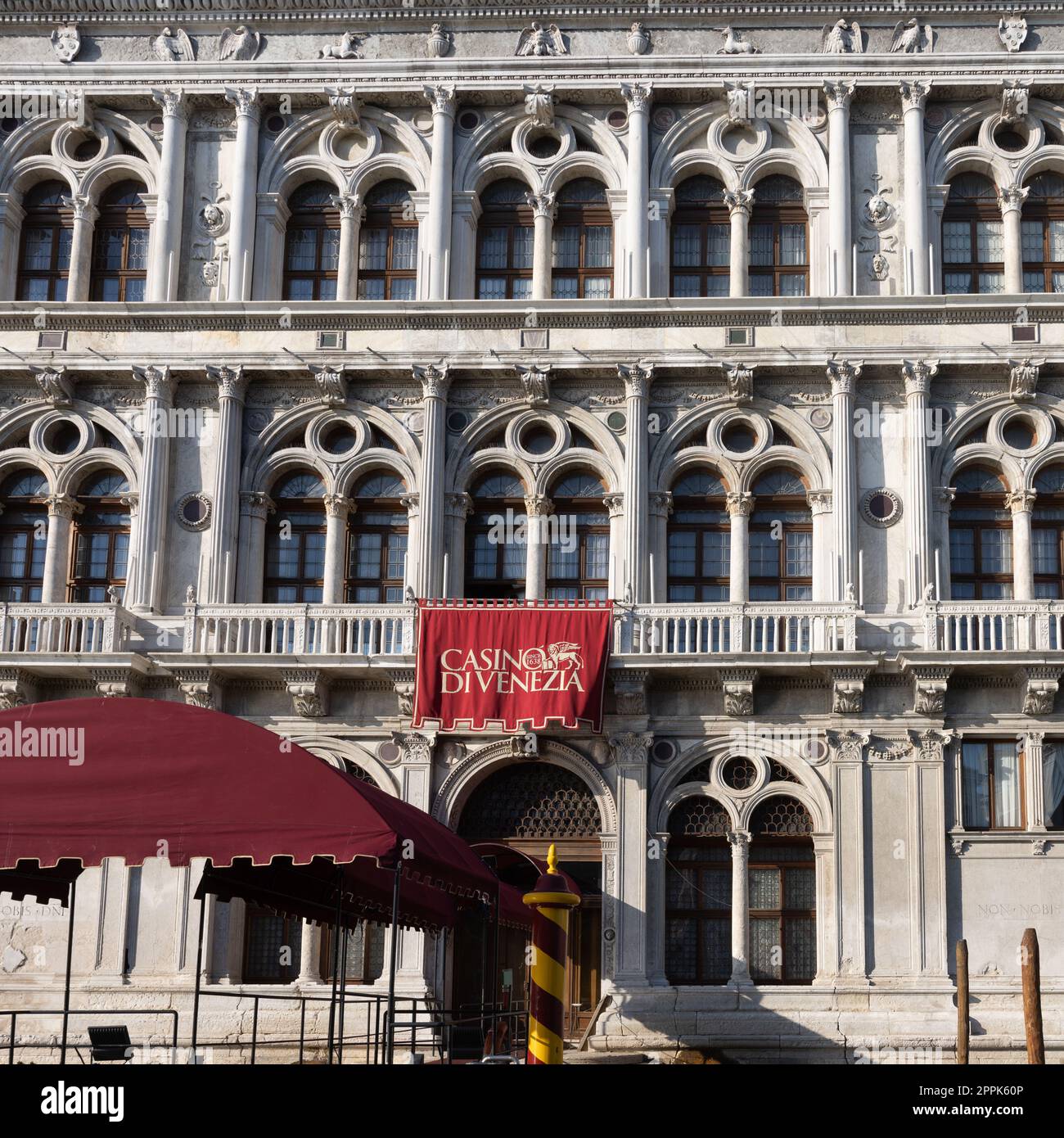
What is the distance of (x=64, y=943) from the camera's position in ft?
90.2

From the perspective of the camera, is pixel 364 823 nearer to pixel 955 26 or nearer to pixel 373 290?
pixel 373 290

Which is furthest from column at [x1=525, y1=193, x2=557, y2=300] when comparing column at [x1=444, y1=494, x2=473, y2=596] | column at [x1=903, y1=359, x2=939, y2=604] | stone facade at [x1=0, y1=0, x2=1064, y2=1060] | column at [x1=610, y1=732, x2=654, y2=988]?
column at [x1=610, y1=732, x2=654, y2=988]

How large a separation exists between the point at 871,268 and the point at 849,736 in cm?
798

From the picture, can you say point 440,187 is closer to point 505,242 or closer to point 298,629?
point 505,242

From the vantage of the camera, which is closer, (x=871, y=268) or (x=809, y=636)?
(x=809, y=636)

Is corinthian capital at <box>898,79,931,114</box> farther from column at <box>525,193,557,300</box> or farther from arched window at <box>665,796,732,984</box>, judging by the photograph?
arched window at <box>665,796,732,984</box>

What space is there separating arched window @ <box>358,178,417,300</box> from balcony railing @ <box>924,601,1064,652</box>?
1040 cm

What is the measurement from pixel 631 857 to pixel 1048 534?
8630mm

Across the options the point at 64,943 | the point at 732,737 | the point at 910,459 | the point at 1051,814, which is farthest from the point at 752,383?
the point at 64,943

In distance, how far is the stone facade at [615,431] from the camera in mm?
27266

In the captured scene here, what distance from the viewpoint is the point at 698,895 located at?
90.7 ft

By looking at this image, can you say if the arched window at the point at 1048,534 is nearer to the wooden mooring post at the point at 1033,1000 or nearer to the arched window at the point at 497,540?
the arched window at the point at 497,540

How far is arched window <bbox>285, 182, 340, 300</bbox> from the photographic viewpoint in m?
31.1

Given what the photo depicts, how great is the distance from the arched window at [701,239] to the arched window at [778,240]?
500 mm
